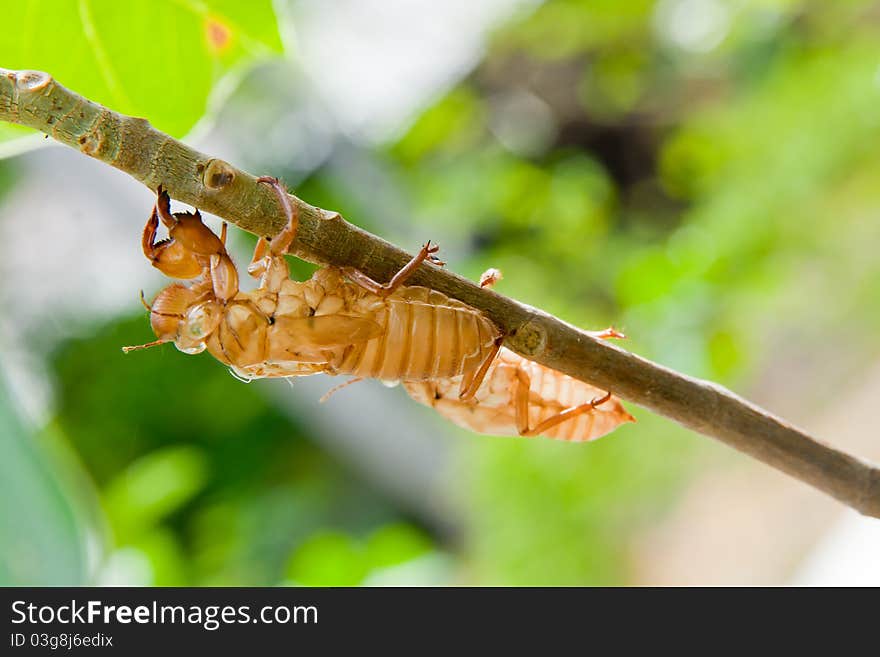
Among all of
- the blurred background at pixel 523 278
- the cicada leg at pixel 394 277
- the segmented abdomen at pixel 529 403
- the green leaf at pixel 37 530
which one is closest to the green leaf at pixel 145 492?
the blurred background at pixel 523 278

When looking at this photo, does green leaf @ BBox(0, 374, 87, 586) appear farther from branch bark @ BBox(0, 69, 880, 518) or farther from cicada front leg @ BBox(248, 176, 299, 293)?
branch bark @ BBox(0, 69, 880, 518)

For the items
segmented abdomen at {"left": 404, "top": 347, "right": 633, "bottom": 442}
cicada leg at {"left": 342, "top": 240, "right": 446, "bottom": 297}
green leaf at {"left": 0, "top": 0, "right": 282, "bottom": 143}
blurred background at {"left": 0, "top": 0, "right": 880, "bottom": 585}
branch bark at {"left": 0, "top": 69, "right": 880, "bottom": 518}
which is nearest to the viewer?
branch bark at {"left": 0, "top": 69, "right": 880, "bottom": 518}

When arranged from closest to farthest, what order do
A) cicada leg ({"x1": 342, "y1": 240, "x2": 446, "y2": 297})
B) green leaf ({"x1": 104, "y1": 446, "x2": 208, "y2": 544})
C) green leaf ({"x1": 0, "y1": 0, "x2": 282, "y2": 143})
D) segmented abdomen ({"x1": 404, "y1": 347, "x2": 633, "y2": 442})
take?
cicada leg ({"x1": 342, "y1": 240, "x2": 446, "y2": 297}) → green leaf ({"x1": 0, "y1": 0, "x2": 282, "y2": 143}) → segmented abdomen ({"x1": 404, "y1": 347, "x2": 633, "y2": 442}) → green leaf ({"x1": 104, "y1": 446, "x2": 208, "y2": 544})

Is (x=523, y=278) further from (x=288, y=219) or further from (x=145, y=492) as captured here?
(x=288, y=219)

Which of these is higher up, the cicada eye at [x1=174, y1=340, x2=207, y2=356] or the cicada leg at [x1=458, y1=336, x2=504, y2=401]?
the cicada eye at [x1=174, y1=340, x2=207, y2=356]

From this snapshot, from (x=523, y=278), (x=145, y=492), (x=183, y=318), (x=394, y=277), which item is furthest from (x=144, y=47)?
(x=523, y=278)

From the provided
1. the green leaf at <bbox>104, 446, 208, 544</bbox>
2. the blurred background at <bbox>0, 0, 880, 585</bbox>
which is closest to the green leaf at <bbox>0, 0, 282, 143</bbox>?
the blurred background at <bbox>0, 0, 880, 585</bbox>

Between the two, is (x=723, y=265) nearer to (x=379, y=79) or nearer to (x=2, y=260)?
(x=379, y=79)
